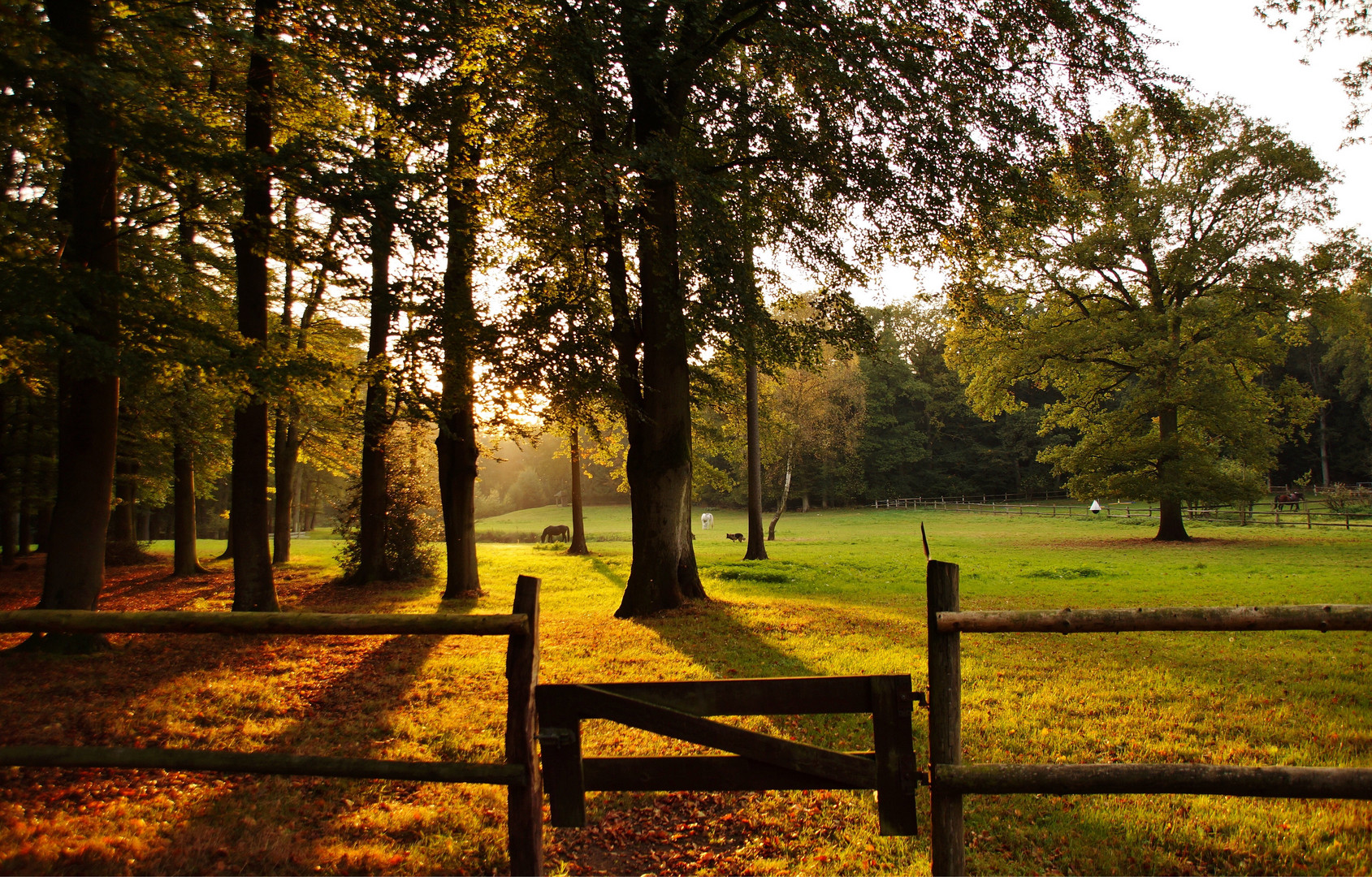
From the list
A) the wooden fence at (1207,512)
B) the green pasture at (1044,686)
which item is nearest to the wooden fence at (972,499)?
the wooden fence at (1207,512)

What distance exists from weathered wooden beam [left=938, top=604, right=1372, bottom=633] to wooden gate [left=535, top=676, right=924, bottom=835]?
54cm

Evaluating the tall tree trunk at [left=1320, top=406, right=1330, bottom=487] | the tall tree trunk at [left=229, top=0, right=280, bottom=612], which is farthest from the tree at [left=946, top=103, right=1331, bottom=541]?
the tall tree trunk at [left=1320, top=406, right=1330, bottom=487]

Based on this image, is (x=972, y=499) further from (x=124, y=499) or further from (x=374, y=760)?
(x=374, y=760)

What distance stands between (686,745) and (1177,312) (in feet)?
96.9

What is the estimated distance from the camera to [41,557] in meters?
25.4

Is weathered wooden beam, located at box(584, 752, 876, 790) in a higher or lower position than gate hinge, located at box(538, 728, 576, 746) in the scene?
lower

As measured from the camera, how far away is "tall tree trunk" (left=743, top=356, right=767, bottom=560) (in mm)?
22422

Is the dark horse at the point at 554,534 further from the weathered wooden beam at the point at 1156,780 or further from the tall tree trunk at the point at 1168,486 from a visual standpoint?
the weathered wooden beam at the point at 1156,780

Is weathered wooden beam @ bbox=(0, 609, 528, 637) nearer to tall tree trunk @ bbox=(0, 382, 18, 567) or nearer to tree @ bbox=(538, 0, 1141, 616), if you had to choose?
tree @ bbox=(538, 0, 1141, 616)

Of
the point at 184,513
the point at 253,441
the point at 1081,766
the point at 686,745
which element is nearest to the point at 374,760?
the point at 686,745

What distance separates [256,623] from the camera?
3.84 metres

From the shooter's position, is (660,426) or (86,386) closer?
(86,386)

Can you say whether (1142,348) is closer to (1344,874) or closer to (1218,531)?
(1218,531)

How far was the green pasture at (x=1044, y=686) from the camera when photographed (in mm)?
4488
